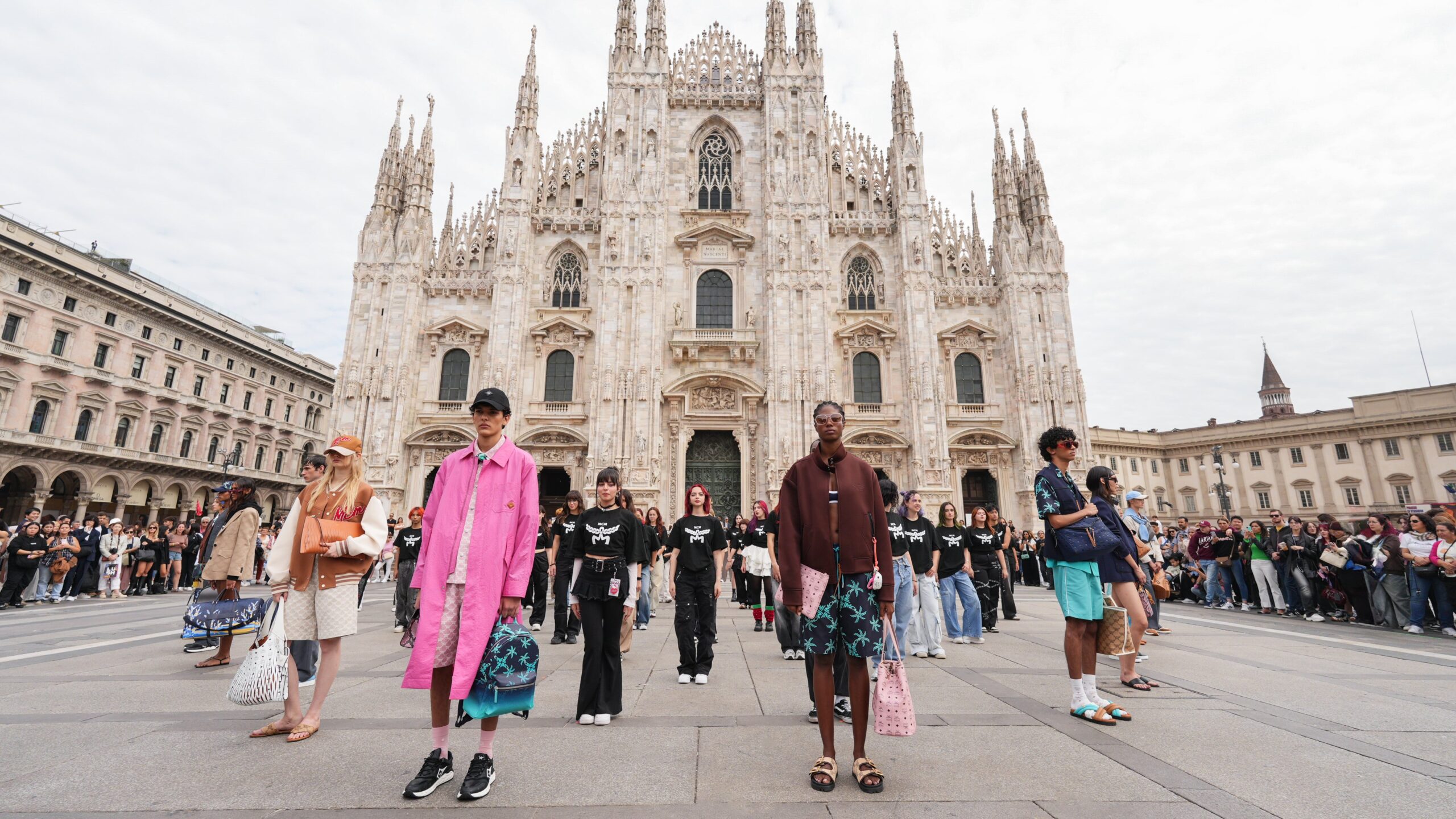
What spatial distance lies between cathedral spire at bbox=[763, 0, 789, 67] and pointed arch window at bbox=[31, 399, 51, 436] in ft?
121

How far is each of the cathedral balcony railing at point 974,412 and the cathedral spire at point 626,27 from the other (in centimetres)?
2073

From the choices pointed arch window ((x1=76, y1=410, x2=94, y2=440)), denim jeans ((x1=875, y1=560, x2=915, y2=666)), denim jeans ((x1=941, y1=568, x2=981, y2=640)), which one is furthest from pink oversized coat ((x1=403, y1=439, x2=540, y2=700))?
pointed arch window ((x1=76, y1=410, x2=94, y2=440))

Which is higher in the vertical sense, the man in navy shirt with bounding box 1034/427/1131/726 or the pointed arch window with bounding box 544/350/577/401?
the pointed arch window with bounding box 544/350/577/401

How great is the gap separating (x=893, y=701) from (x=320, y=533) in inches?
145

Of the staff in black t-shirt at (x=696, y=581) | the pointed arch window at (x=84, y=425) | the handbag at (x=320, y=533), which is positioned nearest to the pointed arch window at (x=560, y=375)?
the staff in black t-shirt at (x=696, y=581)

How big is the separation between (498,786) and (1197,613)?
1361cm

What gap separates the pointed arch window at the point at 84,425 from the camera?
99.9 feet

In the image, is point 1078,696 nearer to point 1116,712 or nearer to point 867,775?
point 1116,712

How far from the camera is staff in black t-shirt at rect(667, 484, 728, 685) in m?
6.00

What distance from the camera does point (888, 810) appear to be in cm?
292

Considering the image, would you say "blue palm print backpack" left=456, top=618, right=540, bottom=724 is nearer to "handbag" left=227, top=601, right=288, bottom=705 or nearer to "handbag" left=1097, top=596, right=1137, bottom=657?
"handbag" left=227, top=601, right=288, bottom=705

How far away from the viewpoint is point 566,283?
86.5 feet

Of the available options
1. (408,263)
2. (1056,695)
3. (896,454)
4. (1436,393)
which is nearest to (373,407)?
(408,263)

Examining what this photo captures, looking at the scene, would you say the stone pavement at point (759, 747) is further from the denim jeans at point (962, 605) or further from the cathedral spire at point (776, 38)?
the cathedral spire at point (776, 38)
